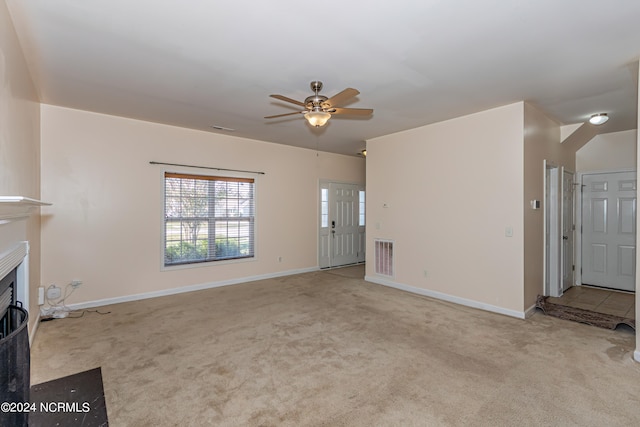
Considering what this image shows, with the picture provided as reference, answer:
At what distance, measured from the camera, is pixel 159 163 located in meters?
4.77

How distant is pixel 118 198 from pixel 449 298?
5045mm

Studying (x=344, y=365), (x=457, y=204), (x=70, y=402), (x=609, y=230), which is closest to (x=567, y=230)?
(x=609, y=230)

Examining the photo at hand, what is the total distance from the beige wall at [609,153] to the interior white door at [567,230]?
0.40 meters

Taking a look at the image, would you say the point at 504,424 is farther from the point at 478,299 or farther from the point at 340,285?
the point at 340,285

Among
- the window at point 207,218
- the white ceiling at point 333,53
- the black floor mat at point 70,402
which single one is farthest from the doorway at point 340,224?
the black floor mat at point 70,402

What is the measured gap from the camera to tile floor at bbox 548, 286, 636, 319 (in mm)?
4109

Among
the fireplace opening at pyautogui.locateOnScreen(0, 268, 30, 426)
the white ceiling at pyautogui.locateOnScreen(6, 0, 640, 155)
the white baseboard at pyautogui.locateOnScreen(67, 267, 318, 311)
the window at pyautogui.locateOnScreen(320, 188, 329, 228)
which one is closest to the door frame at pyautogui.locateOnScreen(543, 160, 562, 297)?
the white ceiling at pyautogui.locateOnScreen(6, 0, 640, 155)

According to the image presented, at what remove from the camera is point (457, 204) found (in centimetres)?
447

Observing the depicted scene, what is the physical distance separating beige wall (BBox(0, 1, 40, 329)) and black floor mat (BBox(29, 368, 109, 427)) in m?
1.12

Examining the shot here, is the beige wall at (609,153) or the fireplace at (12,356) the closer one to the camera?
the fireplace at (12,356)

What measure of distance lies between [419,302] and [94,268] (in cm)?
461

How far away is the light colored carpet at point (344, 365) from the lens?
208 centimetres

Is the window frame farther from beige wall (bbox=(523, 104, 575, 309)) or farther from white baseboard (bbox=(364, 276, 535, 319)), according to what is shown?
beige wall (bbox=(523, 104, 575, 309))

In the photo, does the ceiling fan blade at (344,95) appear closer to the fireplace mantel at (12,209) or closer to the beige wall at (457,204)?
the fireplace mantel at (12,209)
